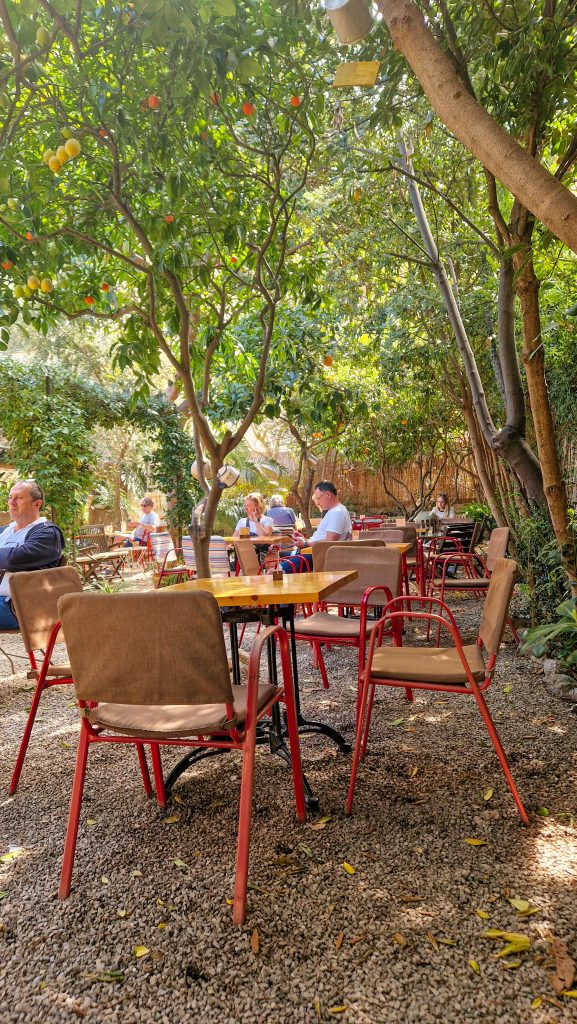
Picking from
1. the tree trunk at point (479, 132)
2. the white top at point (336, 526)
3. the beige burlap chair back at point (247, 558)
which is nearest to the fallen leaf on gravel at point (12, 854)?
the tree trunk at point (479, 132)

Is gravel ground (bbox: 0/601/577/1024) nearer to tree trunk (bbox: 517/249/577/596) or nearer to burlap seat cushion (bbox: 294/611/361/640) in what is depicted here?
burlap seat cushion (bbox: 294/611/361/640)

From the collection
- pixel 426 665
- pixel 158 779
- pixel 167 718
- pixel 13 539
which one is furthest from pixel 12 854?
pixel 13 539

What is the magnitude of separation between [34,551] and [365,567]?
2.14 metres

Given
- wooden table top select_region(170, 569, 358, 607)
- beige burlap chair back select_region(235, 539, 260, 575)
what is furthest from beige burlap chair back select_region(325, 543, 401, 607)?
beige burlap chair back select_region(235, 539, 260, 575)

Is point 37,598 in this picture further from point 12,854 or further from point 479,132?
point 479,132

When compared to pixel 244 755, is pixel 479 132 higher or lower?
higher

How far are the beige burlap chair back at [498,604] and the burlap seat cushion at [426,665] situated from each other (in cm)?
9

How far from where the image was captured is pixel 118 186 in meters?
2.81

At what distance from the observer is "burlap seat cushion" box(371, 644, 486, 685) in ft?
7.39

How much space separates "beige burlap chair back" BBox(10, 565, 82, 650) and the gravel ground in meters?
0.67

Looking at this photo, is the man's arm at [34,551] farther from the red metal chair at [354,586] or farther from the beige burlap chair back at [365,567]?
the beige burlap chair back at [365,567]

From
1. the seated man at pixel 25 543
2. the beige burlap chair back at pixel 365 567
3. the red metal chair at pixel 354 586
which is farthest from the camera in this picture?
the seated man at pixel 25 543

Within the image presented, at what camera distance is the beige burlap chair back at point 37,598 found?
2.82m

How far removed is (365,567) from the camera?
12.6 feet
